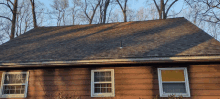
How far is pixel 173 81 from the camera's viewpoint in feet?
22.0

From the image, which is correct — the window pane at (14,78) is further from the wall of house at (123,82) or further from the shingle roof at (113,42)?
the shingle roof at (113,42)

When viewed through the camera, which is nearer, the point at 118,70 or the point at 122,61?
the point at 122,61

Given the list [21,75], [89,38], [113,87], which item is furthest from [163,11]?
[21,75]

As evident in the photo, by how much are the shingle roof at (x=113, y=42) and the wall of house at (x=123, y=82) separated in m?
0.63

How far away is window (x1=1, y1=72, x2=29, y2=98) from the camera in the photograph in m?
7.43

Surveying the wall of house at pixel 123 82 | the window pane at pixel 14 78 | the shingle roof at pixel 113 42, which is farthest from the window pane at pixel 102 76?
the window pane at pixel 14 78

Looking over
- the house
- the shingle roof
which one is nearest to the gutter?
the house

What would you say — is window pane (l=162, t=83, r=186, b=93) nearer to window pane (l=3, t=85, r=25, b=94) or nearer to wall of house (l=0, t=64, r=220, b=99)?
wall of house (l=0, t=64, r=220, b=99)

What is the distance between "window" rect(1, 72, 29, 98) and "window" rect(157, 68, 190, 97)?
5762 millimetres

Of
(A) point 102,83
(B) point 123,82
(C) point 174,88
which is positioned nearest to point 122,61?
(B) point 123,82

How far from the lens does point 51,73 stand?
24.2 ft

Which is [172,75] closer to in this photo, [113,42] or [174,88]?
[174,88]

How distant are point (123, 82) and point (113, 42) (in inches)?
102

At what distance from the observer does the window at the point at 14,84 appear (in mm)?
Result: 7425
